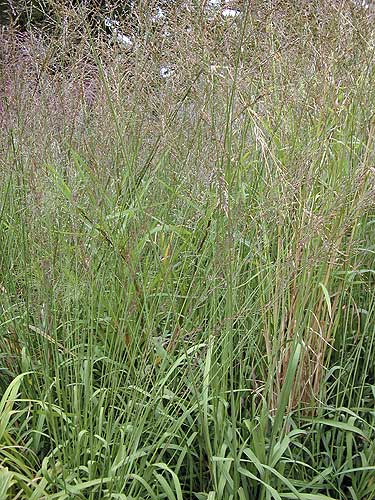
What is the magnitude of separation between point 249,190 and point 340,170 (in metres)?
0.29

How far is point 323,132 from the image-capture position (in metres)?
2.13

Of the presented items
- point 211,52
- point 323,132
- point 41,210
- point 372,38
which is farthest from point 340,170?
point 41,210

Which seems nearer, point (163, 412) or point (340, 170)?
point (163, 412)

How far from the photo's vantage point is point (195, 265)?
224 centimetres

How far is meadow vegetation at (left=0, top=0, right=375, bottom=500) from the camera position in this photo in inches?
74.9

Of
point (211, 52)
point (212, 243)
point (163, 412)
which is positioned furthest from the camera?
point (212, 243)

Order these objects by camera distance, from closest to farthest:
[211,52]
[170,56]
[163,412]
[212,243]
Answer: [163,412]
[211,52]
[212,243]
[170,56]

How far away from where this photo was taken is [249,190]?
2312mm

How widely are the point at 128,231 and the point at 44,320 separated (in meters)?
0.43

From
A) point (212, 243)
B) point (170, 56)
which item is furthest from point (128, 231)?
point (170, 56)

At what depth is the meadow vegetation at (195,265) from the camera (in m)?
1.90

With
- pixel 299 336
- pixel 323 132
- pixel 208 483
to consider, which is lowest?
pixel 208 483

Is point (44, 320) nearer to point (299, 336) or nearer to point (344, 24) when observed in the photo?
point (299, 336)

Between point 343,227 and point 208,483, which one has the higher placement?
point 343,227
